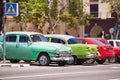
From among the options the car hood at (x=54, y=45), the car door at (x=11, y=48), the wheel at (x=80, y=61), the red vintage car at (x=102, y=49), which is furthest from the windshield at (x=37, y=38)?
the red vintage car at (x=102, y=49)

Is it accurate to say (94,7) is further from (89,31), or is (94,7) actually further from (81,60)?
(81,60)

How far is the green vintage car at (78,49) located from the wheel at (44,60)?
240 cm

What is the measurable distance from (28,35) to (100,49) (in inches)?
196

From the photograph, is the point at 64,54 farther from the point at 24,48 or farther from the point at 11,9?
the point at 11,9

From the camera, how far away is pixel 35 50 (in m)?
25.8

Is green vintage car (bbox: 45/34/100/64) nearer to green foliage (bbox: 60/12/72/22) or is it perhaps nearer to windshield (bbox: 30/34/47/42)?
windshield (bbox: 30/34/47/42)

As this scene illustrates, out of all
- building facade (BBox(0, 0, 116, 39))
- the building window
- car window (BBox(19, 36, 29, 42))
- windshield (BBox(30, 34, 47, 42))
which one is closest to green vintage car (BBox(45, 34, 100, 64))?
windshield (BBox(30, 34, 47, 42))

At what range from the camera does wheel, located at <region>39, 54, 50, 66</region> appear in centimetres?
2562

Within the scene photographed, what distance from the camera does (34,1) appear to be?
4447 cm

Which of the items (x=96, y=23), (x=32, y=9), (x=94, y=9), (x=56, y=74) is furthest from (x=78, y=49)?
→ (x=94, y=9)

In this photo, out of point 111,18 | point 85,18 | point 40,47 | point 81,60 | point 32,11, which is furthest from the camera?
point 111,18

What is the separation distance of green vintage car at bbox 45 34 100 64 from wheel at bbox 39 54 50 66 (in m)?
2.40

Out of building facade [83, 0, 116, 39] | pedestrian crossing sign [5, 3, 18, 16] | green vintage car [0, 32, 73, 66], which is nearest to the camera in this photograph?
green vintage car [0, 32, 73, 66]

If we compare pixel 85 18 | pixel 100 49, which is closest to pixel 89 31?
pixel 85 18
